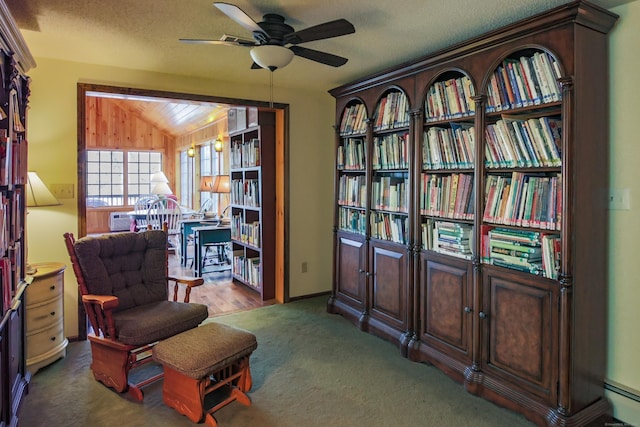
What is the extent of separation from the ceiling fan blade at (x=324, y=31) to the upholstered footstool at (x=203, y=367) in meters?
1.76

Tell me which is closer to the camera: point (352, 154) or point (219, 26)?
point (219, 26)

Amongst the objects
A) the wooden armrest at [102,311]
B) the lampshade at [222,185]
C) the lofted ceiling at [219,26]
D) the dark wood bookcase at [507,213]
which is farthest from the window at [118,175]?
the dark wood bookcase at [507,213]

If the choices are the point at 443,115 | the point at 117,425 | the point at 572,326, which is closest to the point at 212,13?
the point at 443,115

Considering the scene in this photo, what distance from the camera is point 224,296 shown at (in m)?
4.56

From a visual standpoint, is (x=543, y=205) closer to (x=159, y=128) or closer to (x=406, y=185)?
(x=406, y=185)

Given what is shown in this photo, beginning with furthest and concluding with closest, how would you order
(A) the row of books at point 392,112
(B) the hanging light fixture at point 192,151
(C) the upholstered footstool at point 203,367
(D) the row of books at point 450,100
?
1. (B) the hanging light fixture at point 192,151
2. (A) the row of books at point 392,112
3. (D) the row of books at point 450,100
4. (C) the upholstered footstool at point 203,367

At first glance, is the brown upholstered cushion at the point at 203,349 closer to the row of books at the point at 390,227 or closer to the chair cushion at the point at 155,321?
the chair cushion at the point at 155,321

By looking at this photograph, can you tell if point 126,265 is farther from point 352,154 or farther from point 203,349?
point 352,154

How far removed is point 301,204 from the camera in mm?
4379

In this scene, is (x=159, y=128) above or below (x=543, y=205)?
above

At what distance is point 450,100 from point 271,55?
1.25m

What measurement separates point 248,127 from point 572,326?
11.8ft

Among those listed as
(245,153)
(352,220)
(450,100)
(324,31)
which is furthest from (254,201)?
(324,31)

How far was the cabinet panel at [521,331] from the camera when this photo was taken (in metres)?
2.16
